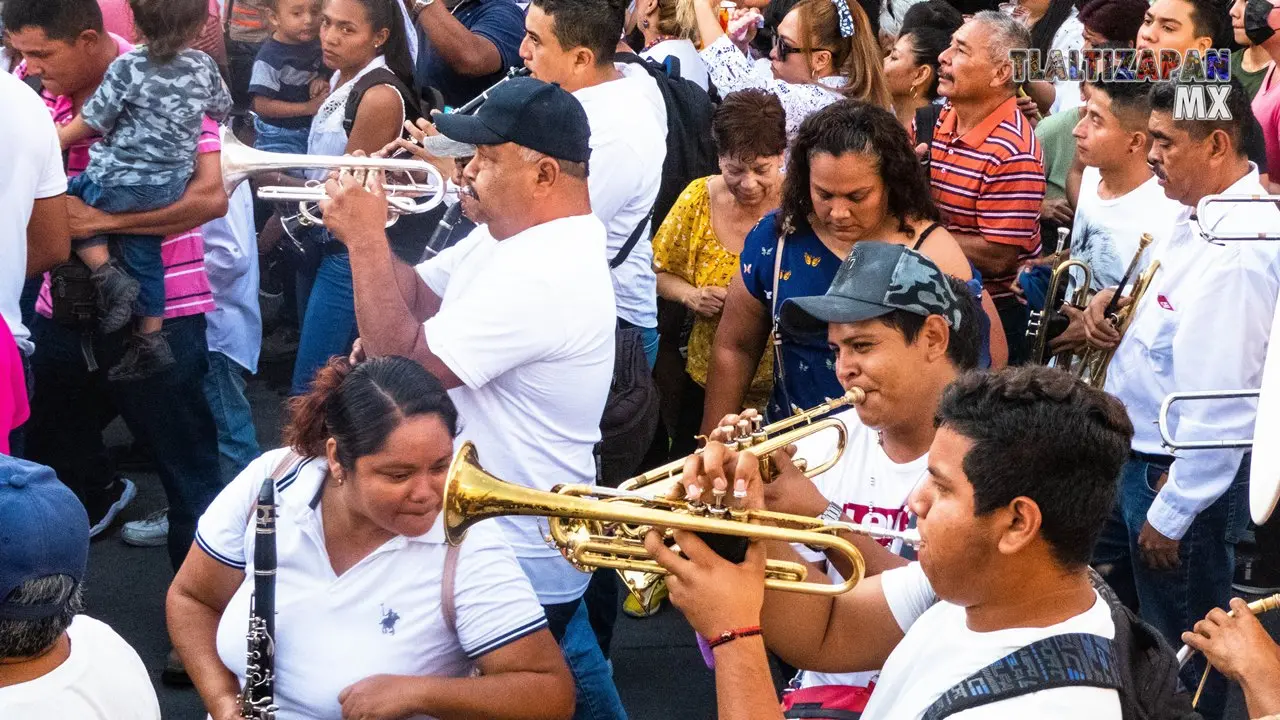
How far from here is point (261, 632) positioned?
286cm

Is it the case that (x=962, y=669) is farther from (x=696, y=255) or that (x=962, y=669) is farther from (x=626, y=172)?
(x=696, y=255)

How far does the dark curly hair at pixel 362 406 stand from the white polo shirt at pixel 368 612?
118 millimetres

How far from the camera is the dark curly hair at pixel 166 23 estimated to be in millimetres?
4504

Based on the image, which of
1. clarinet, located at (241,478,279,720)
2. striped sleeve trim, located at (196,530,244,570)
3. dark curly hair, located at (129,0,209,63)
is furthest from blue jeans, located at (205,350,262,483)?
clarinet, located at (241,478,279,720)

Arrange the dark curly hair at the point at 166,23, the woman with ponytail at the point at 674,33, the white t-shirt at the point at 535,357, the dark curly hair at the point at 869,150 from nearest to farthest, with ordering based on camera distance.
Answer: the white t-shirt at the point at 535,357 < the dark curly hair at the point at 869,150 < the dark curly hair at the point at 166,23 < the woman with ponytail at the point at 674,33

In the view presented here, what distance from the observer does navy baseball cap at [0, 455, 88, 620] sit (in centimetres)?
234

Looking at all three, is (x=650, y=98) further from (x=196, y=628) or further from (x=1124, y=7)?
(x=196, y=628)

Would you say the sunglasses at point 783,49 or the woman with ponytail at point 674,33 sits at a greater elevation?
the sunglasses at point 783,49

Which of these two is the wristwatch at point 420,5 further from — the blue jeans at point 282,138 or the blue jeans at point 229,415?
the blue jeans at point 229,415

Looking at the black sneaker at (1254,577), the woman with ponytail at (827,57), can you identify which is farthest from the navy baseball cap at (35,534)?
the black sneaker at (1254,577)

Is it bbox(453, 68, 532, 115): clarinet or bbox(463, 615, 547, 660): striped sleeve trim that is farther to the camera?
bbox(453, 68, 532, 115): clarinet

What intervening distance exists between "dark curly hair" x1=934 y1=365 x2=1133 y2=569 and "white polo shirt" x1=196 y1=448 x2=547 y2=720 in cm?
115

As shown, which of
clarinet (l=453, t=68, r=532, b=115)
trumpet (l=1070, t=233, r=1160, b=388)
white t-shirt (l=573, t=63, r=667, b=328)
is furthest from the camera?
white t-shirt (l=573, t=63, r=667, b=328)

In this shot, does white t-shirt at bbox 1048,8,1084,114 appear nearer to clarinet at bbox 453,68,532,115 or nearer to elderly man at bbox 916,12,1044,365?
elderly man at bbox 916,12,1044,365
